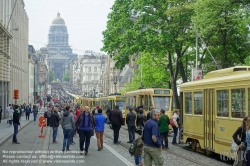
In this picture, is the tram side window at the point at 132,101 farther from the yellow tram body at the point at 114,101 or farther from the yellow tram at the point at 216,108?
the yellow tram at the point at 216,108

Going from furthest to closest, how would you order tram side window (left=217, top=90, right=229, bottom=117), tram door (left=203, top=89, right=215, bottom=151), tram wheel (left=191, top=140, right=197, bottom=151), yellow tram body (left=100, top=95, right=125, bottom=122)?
1. yellow tram body (left=100, top=95, right=125, bottom=122)
2. tram wheel (left=191, top=140, right=197, bottom=151)
3. tram door (left=203, top=89, right=215, bottom=151)
4. tram side window (left=217, top=90, right=229, bottom=117)

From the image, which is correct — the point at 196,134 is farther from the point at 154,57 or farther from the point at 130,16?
the point at 154,57

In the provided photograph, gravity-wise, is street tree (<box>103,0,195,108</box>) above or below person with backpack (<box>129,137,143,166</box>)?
above

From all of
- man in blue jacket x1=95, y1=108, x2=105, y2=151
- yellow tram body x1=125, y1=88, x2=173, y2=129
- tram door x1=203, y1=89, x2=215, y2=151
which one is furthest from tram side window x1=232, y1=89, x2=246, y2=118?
yellow tram body x1=125, y1=88, x2=173, y2=129

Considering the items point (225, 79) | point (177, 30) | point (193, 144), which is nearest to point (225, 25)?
point (177, 30)

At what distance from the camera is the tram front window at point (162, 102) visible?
32.3 metres

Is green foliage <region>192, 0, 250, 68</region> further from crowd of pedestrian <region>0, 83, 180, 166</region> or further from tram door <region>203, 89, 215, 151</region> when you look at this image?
tram door <region>203, 89, 215, 151</region>

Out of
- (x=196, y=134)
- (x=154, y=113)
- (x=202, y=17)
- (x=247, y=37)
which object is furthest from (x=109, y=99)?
(x=154, y=113)

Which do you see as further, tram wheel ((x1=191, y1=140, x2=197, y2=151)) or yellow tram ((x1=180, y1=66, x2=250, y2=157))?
tram wheel ((x1=191, y1=140, x2=197, y2=151))

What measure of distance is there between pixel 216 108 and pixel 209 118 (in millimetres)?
773

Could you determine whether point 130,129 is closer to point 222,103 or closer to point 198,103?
point 198,103

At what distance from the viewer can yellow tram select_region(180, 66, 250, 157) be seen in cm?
1596

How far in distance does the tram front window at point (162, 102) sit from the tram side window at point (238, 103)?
15957 millimetres

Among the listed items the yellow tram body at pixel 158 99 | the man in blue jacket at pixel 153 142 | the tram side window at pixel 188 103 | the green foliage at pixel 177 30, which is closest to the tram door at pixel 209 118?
the tram side window at pixel 188 103
